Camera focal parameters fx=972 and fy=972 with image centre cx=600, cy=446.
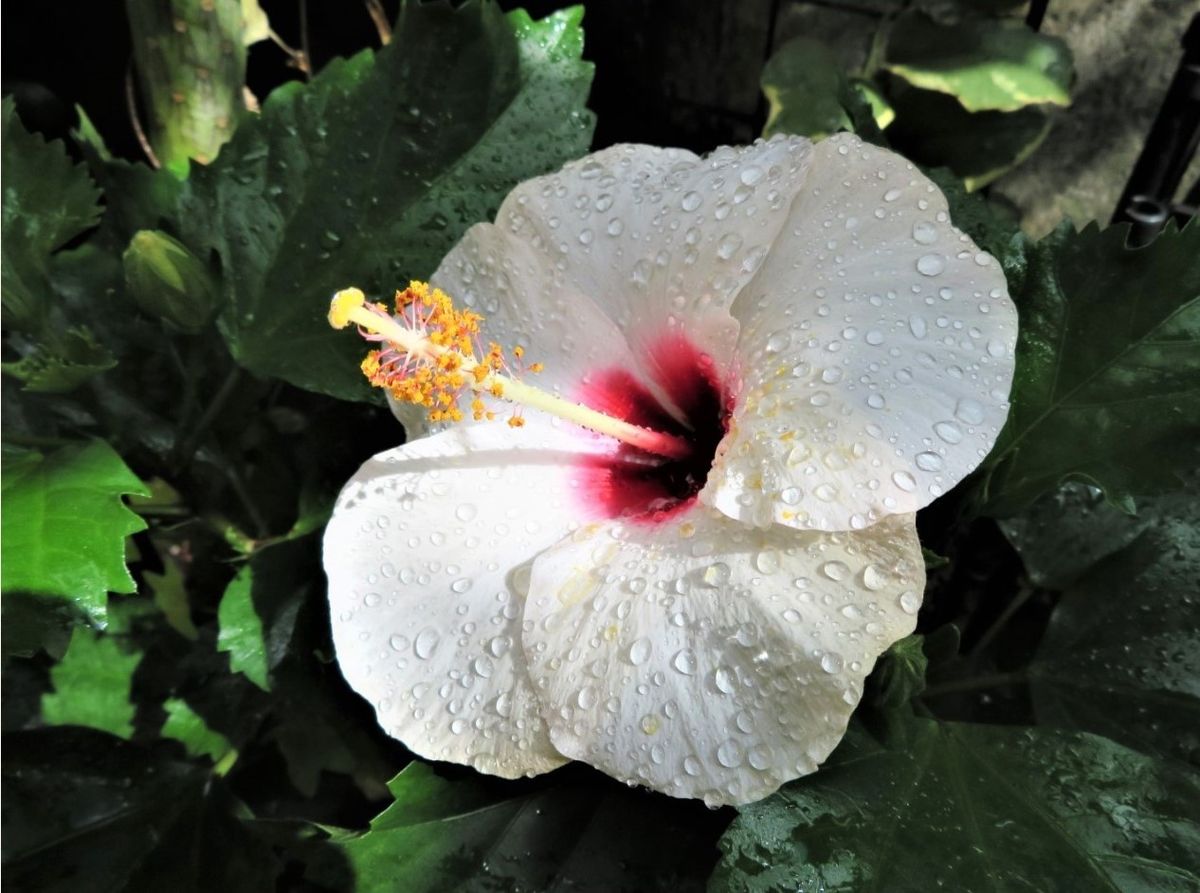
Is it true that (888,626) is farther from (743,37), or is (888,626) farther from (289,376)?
(743,37)

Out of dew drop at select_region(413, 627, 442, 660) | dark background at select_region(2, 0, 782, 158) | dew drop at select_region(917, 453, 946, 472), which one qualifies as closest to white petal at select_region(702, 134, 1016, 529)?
dew drop at select_region(917, 453, 946, 472)

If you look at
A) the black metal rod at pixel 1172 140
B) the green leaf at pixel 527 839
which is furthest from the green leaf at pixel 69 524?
the black metal rod at pixel 1172 140

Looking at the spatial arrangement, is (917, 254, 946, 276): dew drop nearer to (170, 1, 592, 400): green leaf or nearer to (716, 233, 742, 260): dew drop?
(716, 233, 742, 260): dew drop

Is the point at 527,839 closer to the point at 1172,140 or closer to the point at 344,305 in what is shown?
the point at 344,305

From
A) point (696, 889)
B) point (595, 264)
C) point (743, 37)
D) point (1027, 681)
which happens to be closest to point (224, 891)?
point (696, 889)

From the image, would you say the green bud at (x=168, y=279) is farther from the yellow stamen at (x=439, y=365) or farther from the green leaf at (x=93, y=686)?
the green leaf at (x=93, y=686)
